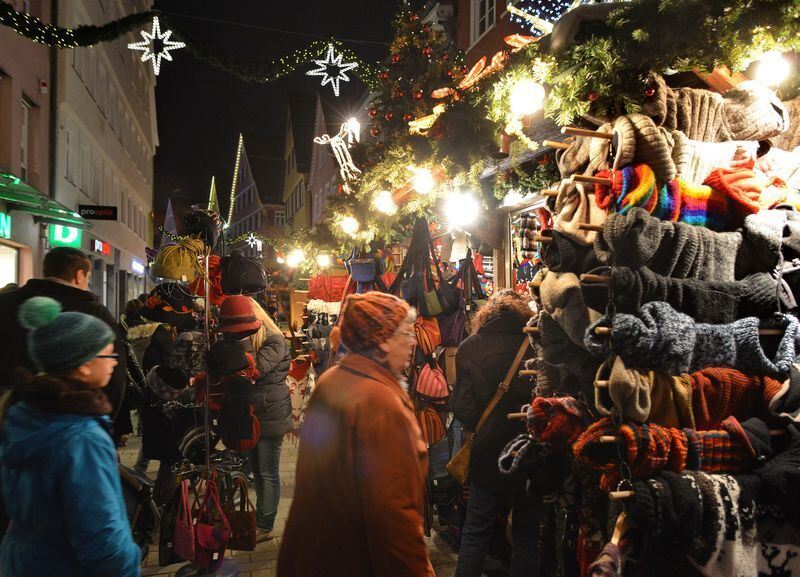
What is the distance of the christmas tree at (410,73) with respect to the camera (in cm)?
564

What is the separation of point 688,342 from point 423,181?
305 centimetres

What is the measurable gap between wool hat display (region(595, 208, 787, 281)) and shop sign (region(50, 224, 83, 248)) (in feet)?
43.8

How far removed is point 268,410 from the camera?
16.6 feet

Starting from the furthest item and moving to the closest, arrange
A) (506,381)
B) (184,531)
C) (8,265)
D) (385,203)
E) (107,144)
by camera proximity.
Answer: (107,144), (8,265), (385,203), (184,531), (506,381)

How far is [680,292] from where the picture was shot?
2.36m

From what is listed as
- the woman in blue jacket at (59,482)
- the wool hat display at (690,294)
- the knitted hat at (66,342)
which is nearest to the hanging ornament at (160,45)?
the knitted hat at (66,342)

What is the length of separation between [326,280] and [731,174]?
6.92m

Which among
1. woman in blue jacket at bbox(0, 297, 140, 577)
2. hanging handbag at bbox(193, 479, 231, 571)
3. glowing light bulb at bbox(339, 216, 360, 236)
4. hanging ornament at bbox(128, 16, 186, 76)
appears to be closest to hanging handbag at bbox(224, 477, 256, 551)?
hanging handbag at bbox(193, 479, 231, 571)

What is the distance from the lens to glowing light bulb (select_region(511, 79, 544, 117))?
122 inches

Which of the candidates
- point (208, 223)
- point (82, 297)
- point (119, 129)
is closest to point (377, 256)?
point (208, 223)

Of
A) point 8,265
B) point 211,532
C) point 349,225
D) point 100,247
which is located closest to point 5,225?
point 8,265

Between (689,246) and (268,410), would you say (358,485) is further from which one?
(268,410)

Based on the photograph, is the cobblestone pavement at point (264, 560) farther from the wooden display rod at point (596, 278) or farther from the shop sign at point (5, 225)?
the shop sign at point (5, 225)

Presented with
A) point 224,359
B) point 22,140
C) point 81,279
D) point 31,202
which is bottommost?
point 224,359
